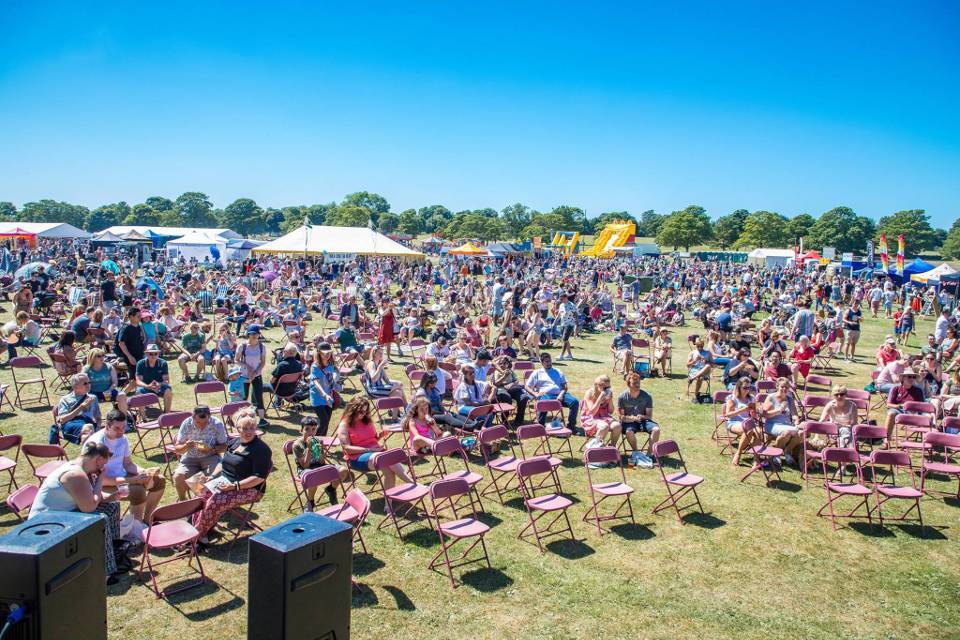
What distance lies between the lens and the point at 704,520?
261 inches

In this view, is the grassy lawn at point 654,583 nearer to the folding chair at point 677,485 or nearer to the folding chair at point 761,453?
the folding chair at point 677,485

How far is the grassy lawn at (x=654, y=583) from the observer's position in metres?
4.70

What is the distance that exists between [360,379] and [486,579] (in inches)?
251

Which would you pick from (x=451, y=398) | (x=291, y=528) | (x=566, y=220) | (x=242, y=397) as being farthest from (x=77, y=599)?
(x=566, y=220)

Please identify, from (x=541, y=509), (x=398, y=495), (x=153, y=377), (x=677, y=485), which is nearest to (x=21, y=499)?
(x=398, y=495)

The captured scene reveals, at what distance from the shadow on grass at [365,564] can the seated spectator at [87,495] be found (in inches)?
72.0

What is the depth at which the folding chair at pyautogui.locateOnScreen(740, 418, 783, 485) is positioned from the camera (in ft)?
25.6

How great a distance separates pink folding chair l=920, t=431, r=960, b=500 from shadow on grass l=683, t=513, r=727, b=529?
2.45 m

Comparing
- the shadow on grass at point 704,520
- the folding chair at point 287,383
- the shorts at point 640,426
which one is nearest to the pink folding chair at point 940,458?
the shadow on grass at point 704,520

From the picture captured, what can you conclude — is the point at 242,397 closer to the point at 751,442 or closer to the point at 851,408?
the point at 751,442

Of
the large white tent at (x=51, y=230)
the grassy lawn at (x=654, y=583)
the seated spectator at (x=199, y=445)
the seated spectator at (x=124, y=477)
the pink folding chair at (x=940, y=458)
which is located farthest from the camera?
the large white tent at (x=51, y=230)

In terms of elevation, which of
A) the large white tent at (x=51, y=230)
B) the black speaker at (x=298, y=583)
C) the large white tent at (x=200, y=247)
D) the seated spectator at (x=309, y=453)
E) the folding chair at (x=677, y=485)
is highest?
the large white tent at (x=51, y=230)

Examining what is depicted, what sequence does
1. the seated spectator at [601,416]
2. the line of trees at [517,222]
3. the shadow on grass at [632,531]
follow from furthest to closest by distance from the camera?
the line of trees at [517,222] < the seated spectator at [601,416] < the shadow on grass at [632,531]

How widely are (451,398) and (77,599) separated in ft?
24.3
